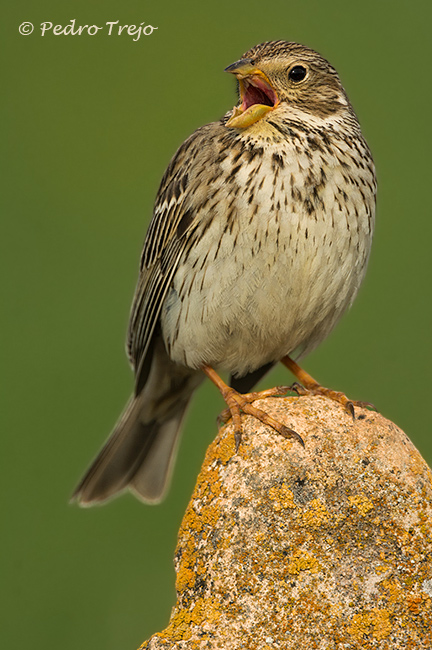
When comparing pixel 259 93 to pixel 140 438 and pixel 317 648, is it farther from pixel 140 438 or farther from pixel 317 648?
pixel 317 648

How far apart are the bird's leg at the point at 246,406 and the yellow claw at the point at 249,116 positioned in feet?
4.38

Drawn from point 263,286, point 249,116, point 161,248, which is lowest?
point 263,286

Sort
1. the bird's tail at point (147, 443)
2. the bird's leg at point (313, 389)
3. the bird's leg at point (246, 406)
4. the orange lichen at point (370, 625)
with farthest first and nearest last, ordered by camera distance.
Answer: the bird's tail at point (147, 443), the bird's leg at point (313, 389), the bird's leg at point (246, 406), the orange lichen at point (370, 625)

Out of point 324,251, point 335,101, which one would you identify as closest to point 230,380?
point 324,251

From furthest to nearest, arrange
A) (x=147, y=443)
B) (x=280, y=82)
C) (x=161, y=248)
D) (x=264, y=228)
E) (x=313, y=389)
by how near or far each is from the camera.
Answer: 1. (x=147, y=443)
2. (x=161, y=248)
3. (x=313, y=389)
4. (x=280, y=82)
5. (x=264, y=228)

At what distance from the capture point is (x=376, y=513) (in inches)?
157

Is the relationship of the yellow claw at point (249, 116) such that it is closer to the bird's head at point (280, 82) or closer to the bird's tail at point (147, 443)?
the bird's head at point (280, 82)

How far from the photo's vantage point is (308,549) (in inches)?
154

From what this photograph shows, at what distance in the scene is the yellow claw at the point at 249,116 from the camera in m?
5.06

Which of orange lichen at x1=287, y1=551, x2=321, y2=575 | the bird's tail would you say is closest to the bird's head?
the bird's tail

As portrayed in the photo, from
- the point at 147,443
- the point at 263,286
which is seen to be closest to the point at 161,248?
the point at 263,286

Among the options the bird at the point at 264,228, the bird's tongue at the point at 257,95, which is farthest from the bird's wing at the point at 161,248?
the bird's tongue at the point at 257,95

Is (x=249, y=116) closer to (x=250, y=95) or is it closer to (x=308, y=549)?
(x=250, y=95)

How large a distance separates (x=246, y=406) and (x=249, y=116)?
4.82ft
